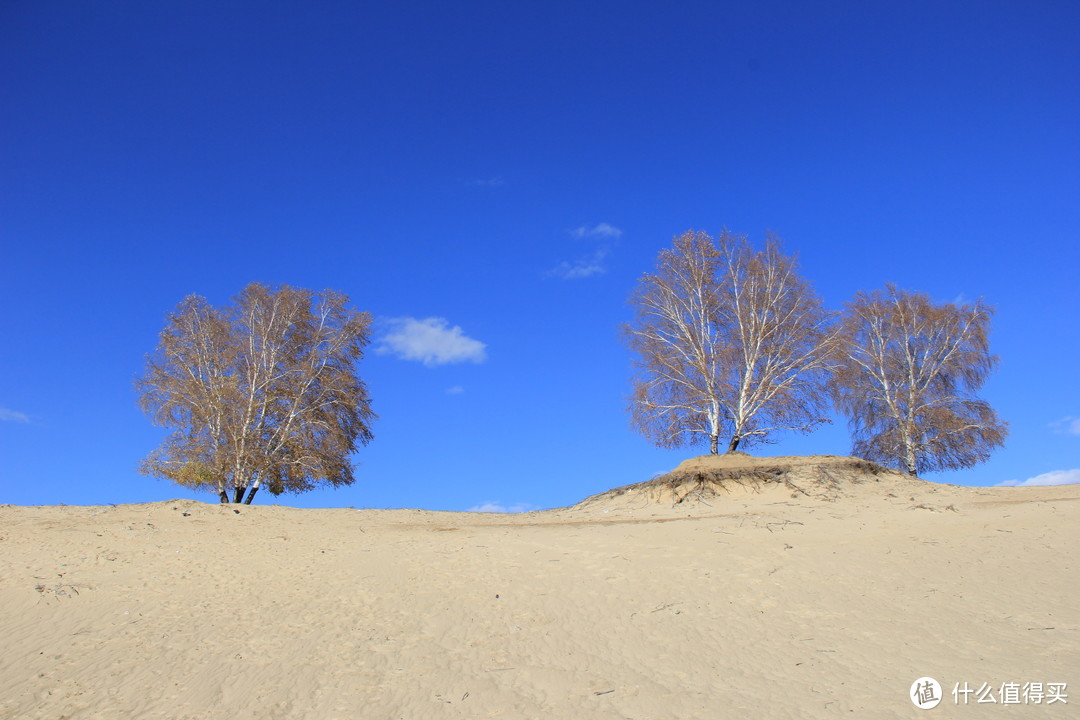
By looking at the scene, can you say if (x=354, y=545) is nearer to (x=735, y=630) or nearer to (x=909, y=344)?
(x=735, y=630)

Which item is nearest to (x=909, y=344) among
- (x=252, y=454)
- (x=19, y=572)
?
(x=252, y=454)

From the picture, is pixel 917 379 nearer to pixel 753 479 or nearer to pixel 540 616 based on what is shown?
pixel 753 479

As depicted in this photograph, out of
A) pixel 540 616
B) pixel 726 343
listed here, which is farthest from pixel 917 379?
pixel 540 616

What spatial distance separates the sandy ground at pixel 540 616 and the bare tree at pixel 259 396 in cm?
800

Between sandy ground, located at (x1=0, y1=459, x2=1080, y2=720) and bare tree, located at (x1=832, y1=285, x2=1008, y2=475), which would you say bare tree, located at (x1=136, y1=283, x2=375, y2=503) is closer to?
sandy ground, located at (x1=0, y1=459, x2=1080, y2=720)

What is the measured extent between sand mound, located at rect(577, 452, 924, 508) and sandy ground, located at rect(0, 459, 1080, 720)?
304 centimetres

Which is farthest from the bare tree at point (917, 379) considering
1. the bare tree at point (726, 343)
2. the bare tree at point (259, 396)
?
the bare tree at point (259, 396)

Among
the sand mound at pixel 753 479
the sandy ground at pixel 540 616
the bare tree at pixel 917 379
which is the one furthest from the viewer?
the bare tree at pixel 917 379

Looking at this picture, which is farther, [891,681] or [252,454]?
[252,454]

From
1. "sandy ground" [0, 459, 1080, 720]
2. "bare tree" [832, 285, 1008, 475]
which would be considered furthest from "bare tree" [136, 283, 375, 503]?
"bare tree" [832, 285, 1008, 475]

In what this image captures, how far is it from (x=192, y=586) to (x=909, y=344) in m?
28.3

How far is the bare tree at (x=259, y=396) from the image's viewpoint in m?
23.4

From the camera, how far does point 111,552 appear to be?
12367 millimetres

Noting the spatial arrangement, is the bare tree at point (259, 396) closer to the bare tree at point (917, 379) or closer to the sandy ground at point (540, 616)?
the sandy ground at point (540, 616)
